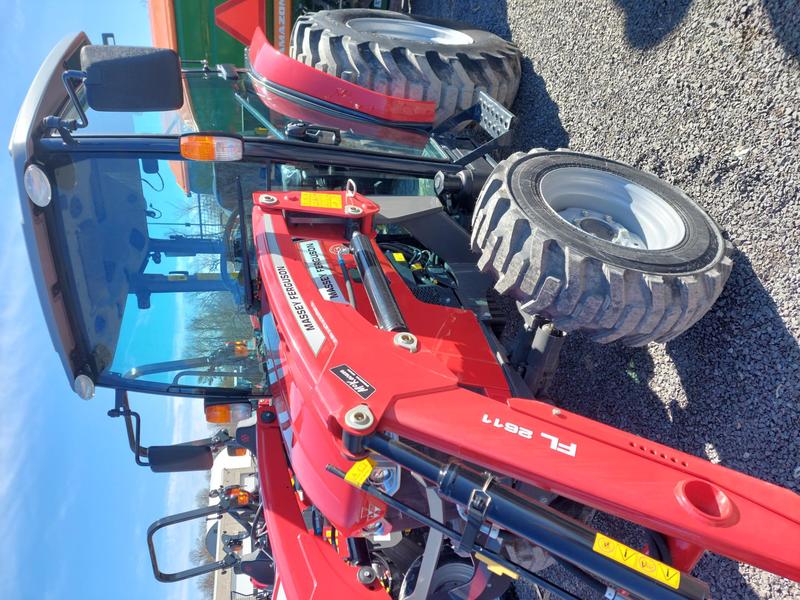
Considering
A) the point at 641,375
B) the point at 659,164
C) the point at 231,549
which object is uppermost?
the point at 659,164

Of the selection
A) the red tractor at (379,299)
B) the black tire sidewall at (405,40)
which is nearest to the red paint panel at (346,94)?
the red tractor at (379,299)

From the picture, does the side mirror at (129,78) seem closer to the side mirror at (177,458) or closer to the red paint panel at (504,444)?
the red paint panel at (504,444)

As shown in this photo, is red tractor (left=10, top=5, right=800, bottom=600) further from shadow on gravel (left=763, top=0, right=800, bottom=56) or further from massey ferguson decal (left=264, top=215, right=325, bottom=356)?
shadow on gravel (left=763, top=0, right=800, bottom=56)

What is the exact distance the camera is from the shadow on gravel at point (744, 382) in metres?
1.78

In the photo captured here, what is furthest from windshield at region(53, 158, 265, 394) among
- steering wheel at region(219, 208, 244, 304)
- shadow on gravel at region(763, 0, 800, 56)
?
shadow on gravel at region(763, 0, 800, 56)

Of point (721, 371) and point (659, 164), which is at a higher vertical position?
point (659, 164)

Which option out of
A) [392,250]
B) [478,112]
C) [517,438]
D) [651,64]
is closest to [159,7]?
[478,112]

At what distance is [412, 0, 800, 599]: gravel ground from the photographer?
5.98 ft

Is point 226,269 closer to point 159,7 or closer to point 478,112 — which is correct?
point 478,112

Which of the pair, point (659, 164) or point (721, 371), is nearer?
point (721, 371)

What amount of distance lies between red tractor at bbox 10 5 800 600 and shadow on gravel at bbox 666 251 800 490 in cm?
27

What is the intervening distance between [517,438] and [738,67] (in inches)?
63.9

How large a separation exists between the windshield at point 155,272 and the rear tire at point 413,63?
1.01 metres

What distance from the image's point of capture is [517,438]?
1408 mm
